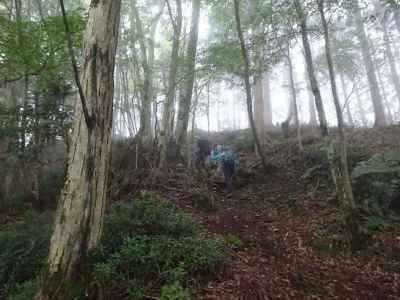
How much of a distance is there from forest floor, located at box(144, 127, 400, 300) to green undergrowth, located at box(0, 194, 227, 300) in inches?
15.5

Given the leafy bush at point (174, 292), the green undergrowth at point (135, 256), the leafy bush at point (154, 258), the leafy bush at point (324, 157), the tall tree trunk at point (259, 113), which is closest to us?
the leafy bush at point (174, 292)

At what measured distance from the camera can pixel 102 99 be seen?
14.4ft

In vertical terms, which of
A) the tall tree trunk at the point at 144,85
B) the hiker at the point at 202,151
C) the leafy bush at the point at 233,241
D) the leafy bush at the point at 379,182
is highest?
the tall tree trunk at the point at 144,85

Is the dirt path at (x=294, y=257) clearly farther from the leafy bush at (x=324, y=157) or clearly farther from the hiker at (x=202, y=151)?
the hiker at (x=202, y=151)

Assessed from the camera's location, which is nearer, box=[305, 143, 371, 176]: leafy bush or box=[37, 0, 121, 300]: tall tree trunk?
box=[37, 0, 121, 300]: tall tree trunk

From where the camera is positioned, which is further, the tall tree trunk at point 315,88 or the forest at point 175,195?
the tall tree trunk at point 315,88

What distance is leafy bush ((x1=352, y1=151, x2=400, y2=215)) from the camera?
703 centimetres

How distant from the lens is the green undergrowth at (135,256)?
13.7 ft

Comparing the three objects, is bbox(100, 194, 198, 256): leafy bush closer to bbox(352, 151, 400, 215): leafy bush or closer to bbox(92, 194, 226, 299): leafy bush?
bbox(92, 194, 226, 299): leafy bush

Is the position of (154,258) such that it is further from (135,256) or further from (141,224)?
(141,224)

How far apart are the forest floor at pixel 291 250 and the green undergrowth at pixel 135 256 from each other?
1.29ft

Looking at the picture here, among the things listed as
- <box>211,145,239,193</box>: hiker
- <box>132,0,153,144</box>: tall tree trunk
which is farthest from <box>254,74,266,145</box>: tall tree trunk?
<box>132,0,153,144</box>: tall tree trunk

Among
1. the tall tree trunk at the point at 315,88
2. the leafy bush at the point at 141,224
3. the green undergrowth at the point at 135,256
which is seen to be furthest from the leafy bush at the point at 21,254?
the tall tree trunk at the point at 315,88

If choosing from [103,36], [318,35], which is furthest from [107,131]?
[318,35]
